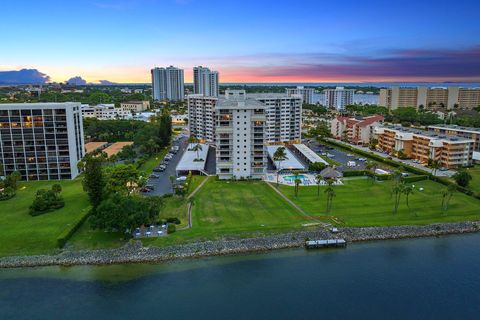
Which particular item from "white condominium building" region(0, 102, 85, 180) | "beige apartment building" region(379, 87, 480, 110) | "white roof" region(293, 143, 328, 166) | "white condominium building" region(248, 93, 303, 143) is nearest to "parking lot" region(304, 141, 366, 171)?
"white roof" region(293, 143, 328, 166)

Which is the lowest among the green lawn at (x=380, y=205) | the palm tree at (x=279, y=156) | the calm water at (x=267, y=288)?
the calm water at (x=267, y=288)

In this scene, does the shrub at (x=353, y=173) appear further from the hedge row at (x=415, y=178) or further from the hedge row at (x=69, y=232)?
the hedge row at (x=69, y=232)

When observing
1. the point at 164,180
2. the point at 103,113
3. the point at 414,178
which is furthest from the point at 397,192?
the point at 103,113

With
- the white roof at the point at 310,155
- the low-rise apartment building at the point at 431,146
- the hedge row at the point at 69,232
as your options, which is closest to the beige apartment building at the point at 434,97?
the low-rise apartment building at the point at 431,146

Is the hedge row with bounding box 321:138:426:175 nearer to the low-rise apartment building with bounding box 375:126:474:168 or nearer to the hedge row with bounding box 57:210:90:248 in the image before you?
the low-rise apartment building with bounding box 375:126:474:168

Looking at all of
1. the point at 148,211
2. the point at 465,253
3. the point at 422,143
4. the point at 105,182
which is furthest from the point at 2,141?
the point at 422,143

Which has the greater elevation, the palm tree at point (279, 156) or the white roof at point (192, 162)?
the palm tree at point (279, 156)
